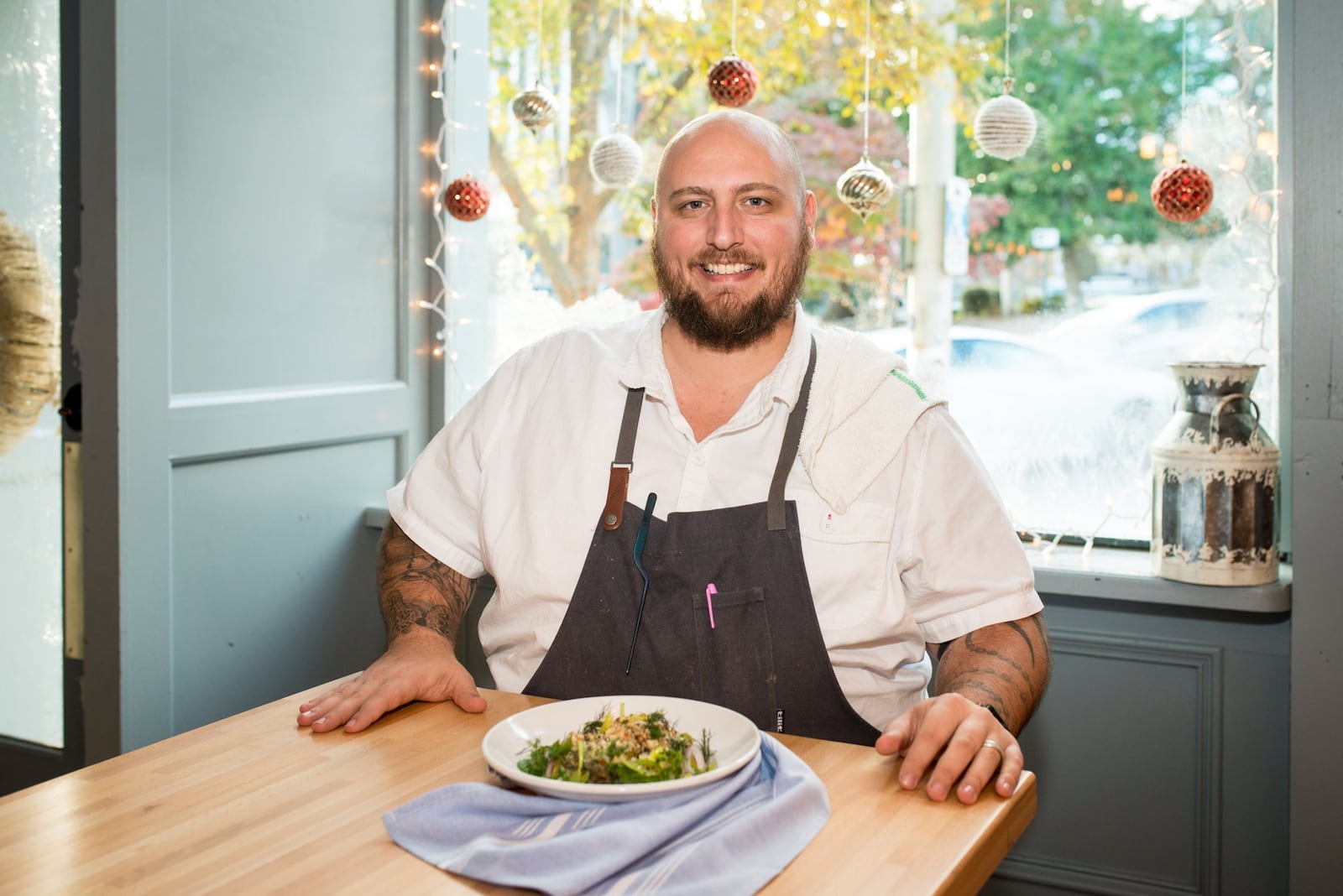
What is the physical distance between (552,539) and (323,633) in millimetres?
1172

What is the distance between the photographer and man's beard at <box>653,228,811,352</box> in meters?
1.83

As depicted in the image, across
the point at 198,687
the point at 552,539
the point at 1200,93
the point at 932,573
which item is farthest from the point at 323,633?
the point at 1200,93

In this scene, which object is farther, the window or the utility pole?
the utility pole

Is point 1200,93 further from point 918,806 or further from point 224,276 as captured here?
point 224,276

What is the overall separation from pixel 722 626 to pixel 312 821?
63 centimetres

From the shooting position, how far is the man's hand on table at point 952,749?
1.17 meters

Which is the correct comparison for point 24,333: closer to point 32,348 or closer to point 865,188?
point 32,348

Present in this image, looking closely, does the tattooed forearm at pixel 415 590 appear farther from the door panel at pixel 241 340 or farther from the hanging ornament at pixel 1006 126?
the hanging ornament at pixel 1006 126

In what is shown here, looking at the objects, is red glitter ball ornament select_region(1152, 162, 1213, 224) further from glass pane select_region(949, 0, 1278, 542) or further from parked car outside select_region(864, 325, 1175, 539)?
parked car outside select_region(864, 325, 1175, 539)

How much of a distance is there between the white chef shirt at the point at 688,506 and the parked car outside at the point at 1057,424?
0.71 m

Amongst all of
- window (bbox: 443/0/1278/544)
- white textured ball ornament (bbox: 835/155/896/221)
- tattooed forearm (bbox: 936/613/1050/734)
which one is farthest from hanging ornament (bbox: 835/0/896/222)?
tattooed forearm (bbox: 936/613/1050/734)

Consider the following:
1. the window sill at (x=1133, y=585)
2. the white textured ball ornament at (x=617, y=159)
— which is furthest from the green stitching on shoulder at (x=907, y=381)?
the white textured ball ornament at (x=617, y=159)

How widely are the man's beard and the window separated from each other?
31.1 inches

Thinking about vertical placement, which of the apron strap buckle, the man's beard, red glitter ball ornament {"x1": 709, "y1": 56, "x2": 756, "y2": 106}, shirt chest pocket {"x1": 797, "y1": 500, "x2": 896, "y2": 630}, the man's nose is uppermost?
red glitter ball ornament {"x1": 709, "y1": 56, "x2": 756, "y2": 106}
